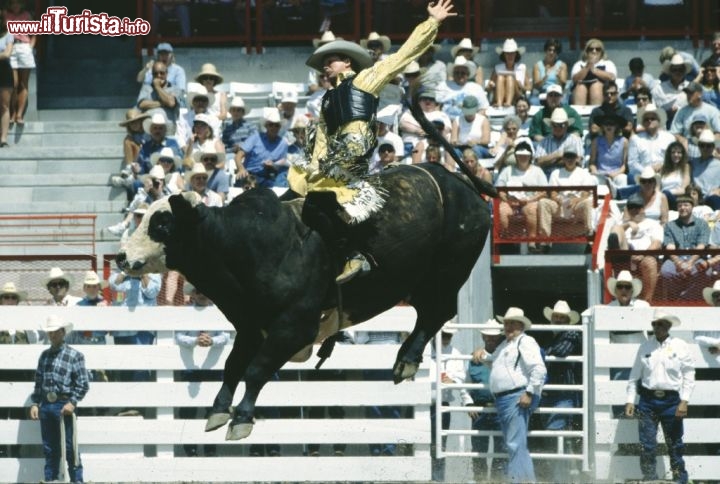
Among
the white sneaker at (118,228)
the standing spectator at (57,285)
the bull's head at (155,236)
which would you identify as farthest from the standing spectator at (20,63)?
the bull's head at (155,236)

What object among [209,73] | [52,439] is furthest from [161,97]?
[52,439]

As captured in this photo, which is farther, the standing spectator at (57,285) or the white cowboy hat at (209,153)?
the white cowboy hat at (209,153)

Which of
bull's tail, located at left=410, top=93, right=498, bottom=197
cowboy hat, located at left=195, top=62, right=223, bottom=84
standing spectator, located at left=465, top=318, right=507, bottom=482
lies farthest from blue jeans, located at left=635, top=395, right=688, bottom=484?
cowboy hat, located at left=195, top=62, right=223, bottom=84

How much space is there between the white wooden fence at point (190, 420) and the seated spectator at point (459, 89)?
4.33 m

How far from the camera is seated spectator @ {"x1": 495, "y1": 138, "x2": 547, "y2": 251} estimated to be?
16500mm

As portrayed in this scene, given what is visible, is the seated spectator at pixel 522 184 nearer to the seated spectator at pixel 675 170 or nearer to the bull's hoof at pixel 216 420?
the seated spectator at pixel 675 170

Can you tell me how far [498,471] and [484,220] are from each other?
13.7 feet

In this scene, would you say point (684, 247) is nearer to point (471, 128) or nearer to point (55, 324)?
point (471, 128)

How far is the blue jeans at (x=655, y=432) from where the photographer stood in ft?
47.1

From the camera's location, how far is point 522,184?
1702cm

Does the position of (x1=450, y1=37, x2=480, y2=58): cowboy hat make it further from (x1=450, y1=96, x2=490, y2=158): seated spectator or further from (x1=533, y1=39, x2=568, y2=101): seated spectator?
(x1=450, y1=96, x2=490, y2=158): seated spectator

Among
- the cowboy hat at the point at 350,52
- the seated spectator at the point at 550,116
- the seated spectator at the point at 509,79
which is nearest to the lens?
the cowboy hat at the point at 350,52

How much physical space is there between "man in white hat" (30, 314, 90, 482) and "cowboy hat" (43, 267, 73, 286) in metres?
0.66

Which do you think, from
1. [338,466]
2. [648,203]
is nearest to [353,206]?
[338,466]
